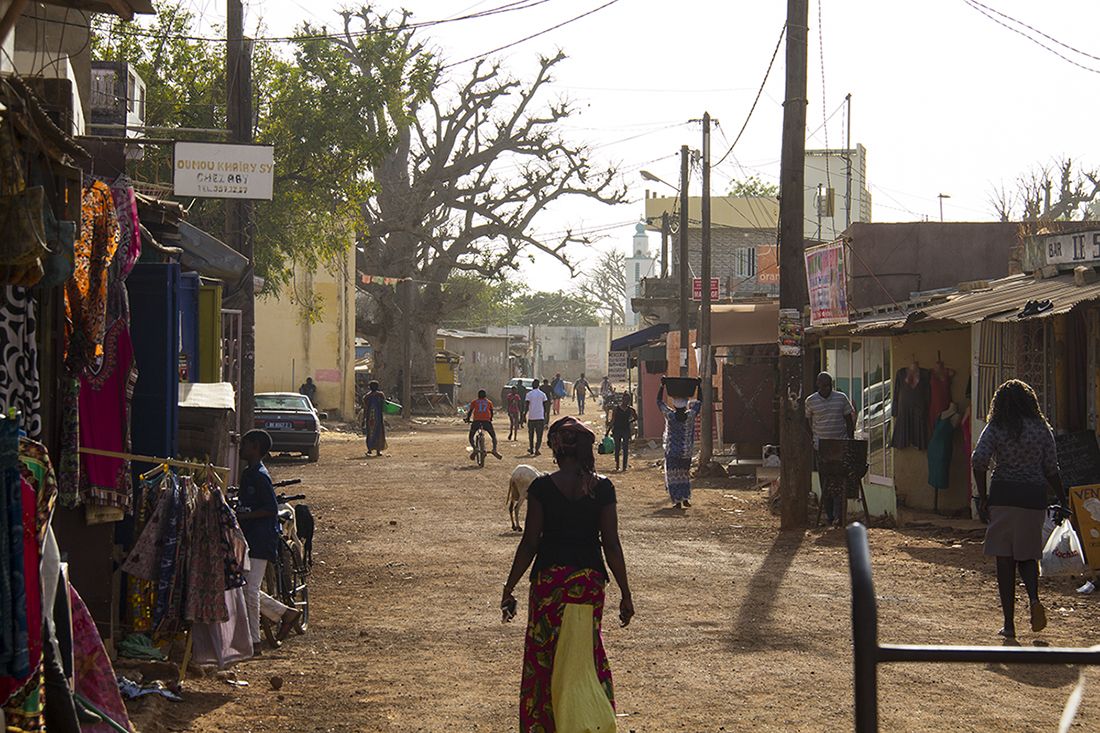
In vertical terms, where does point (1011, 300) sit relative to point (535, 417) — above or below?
above

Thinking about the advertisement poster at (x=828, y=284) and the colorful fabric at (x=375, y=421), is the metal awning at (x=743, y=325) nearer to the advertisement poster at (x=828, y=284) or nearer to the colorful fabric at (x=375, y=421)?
the advertisement poster at (x=828, y=284)

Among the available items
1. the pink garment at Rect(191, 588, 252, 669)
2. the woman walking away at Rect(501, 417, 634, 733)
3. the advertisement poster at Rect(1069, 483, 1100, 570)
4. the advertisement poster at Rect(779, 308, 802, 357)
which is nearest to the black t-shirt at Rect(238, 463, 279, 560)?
the pink garment at Rect(191, 588, 252, 669)

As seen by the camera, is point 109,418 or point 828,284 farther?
point 828,284

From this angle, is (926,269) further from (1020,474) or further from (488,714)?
(488,714)

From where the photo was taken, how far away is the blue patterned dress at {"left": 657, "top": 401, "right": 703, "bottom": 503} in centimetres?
1981

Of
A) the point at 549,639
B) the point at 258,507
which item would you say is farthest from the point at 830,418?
the point at 549,639

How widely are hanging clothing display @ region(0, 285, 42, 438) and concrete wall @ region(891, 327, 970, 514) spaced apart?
14.0 metres

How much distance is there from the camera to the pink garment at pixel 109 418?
7.90 meters

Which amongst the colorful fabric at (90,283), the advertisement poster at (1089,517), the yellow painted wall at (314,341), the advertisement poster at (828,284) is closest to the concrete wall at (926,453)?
the advertisement poster at (828,284)

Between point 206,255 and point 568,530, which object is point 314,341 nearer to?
point 206,255

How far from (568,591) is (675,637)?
347 centimetres

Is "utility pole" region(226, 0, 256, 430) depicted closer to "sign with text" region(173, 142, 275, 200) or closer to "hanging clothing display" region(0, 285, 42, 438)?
"sign with text" region(173, 142, 275, 200)

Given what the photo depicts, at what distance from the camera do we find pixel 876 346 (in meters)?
19.9

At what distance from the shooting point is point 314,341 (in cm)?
4753
